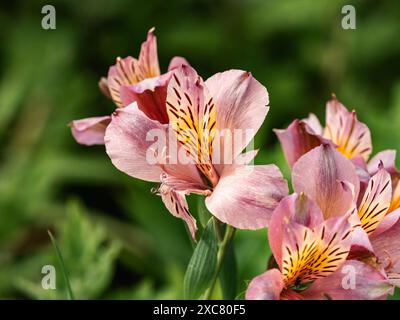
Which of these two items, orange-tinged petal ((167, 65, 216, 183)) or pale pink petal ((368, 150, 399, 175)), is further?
pale pink petal ((368, 150, 399, 175))

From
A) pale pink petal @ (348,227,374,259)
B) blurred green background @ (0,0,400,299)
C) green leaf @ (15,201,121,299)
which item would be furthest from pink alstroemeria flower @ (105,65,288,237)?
blurred green background @ (0,0,400,299)

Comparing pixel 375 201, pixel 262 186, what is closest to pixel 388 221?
pixel 375 201

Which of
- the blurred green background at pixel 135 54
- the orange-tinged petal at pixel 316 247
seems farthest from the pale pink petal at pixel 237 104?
the blurred green background at pixel 135 54

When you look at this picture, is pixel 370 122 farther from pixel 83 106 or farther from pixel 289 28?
pixel 83 106

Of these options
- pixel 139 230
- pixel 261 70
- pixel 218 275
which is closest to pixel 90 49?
pixel 261 70

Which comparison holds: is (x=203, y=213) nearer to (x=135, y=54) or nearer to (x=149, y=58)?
(x=149, y=58)

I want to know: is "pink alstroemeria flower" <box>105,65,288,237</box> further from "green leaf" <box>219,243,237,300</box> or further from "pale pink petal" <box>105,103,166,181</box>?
"green leaf" <box>219,243,237,300</box>
